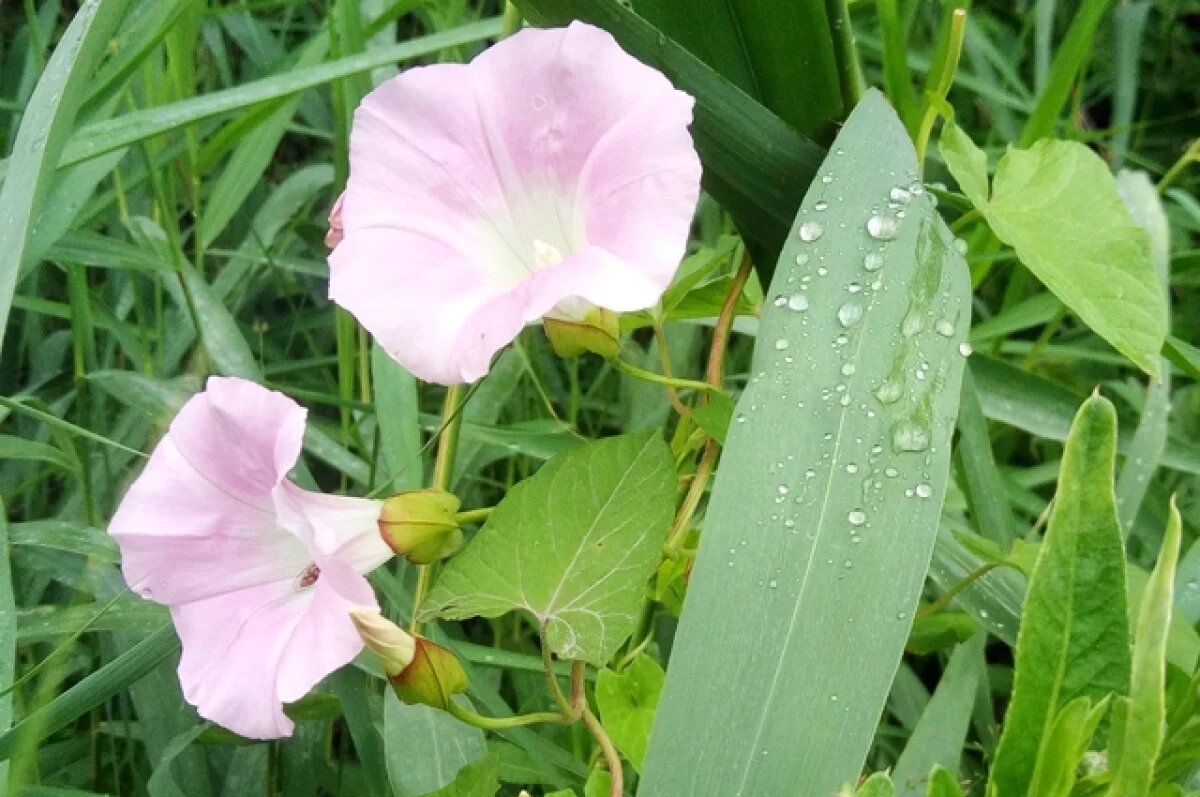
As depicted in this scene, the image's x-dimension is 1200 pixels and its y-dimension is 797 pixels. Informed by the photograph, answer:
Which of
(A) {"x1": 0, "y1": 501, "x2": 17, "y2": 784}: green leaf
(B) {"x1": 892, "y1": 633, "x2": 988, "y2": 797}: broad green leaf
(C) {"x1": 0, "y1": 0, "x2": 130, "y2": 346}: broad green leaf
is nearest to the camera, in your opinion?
(C) {"x1": 0, "y1": 0, "x2": 130, "y2": 346}: broad green leaf

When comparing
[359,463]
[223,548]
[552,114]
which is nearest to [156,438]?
A: [359,463]

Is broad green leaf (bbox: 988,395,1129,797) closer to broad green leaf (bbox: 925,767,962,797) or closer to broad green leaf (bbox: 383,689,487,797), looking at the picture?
broad green leaf (bbox: 925,767,962,797)

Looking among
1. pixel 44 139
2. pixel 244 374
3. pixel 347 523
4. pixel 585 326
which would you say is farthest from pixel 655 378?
pixel 244 374

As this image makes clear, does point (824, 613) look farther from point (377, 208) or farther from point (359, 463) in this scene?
point (359, 463)

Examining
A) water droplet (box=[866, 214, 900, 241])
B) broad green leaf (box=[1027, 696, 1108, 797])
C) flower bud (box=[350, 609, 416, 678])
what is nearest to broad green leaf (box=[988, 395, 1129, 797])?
broad green leaf (box=[1027, 696, 1108, 797])

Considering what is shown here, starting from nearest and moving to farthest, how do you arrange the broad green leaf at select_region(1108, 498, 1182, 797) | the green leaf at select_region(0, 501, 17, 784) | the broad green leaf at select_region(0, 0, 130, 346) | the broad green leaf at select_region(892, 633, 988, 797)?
the broad green leaf at select_region(1108, 498, 1182, 797) → the broad green leaf at select_region(0, 0, 130, 346) → the green leaf at select_region(0, 501, 17, 784) → the broad green leaf at select_region(892, 633, 988, 797)

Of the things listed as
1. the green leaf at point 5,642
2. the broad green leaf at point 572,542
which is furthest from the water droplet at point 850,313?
the green leaf at point 5,642

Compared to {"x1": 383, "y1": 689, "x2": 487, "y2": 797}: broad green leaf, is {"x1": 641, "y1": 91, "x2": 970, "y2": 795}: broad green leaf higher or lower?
{"x1": 641, "y1": 91, "x2": 970, "y2": 795}: broad green leaf

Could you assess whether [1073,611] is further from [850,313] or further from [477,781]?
[477,781]
